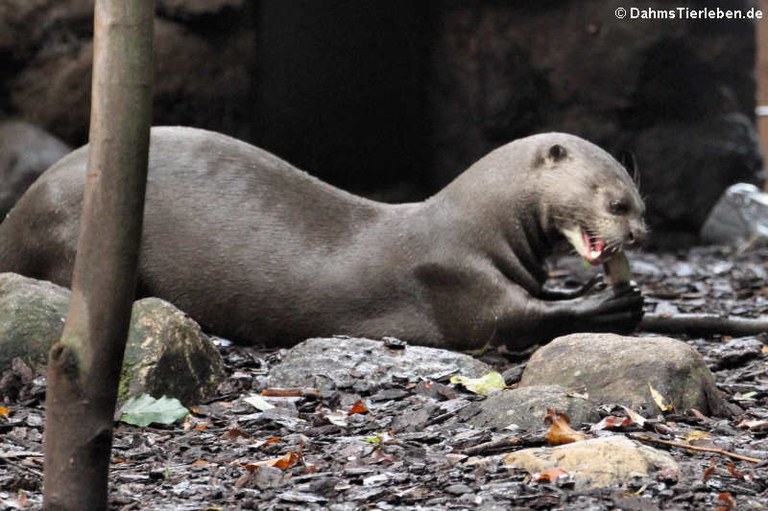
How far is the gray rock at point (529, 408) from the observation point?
3.40 m

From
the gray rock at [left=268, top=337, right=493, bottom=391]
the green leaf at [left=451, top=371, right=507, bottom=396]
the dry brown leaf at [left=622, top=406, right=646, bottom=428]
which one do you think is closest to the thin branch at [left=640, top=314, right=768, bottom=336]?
the gray rock at [left=268, top=337, right=493, bottom=391]

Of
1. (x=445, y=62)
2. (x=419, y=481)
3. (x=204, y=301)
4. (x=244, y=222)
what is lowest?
(x=419, y=481)

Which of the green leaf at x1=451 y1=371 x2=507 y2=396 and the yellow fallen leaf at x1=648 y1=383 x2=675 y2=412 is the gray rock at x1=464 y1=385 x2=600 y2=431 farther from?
the green leaf at x1=451 y1=371 x2=507 y2=396

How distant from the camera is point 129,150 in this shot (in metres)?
2.49

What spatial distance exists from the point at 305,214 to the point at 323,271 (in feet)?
0.84

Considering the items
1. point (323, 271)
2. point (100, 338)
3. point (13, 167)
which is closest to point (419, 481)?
point (100, 338)

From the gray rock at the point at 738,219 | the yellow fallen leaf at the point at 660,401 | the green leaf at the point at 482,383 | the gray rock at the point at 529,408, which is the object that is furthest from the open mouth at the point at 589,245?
the gray rock at the point at 738,219

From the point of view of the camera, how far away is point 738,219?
338 inches

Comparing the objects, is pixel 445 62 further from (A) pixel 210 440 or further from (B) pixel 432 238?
(A) pixel 210 440

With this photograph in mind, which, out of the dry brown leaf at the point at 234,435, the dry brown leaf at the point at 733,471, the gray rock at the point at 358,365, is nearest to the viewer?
the dry brown leaf at the point at 733,471

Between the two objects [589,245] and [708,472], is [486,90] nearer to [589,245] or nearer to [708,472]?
[589,245]

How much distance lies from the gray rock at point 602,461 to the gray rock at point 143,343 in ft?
4.08

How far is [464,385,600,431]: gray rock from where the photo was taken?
3400 mm

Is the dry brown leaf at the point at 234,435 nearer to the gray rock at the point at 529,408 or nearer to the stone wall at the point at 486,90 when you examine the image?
the gray rock at the point at 529,408
